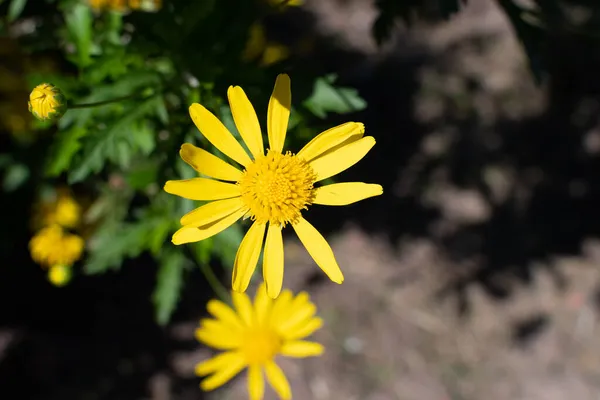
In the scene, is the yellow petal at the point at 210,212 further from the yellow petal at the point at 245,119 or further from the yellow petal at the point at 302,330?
the yellow petal at the point at 302,330

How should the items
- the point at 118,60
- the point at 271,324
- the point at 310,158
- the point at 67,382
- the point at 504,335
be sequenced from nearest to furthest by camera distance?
the point at 310,158, the point at 118,60, the point at 271,324, the point at 67,382, the point at 504,335

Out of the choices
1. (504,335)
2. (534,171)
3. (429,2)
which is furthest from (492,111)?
(504,335)

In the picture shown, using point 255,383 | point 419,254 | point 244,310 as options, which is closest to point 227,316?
point 244,310

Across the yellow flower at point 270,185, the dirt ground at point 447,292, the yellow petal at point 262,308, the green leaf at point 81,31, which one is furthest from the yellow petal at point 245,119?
the dirt ground at point 447,292

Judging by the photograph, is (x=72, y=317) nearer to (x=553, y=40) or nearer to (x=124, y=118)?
(x=124, y=118)

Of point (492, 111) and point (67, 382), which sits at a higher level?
point (492, 111)

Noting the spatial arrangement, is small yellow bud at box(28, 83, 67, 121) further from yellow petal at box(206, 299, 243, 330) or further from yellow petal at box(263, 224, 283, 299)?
yellow petal at box(206, 299, 243, 330)

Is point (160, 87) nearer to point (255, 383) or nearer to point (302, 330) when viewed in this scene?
point (302, 330)

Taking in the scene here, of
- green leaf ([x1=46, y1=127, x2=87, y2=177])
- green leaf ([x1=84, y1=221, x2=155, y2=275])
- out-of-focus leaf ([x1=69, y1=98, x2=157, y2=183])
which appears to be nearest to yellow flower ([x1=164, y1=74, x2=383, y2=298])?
out-of-focus leaf ([x1=69, y1=98, x2=157, y2=183])
